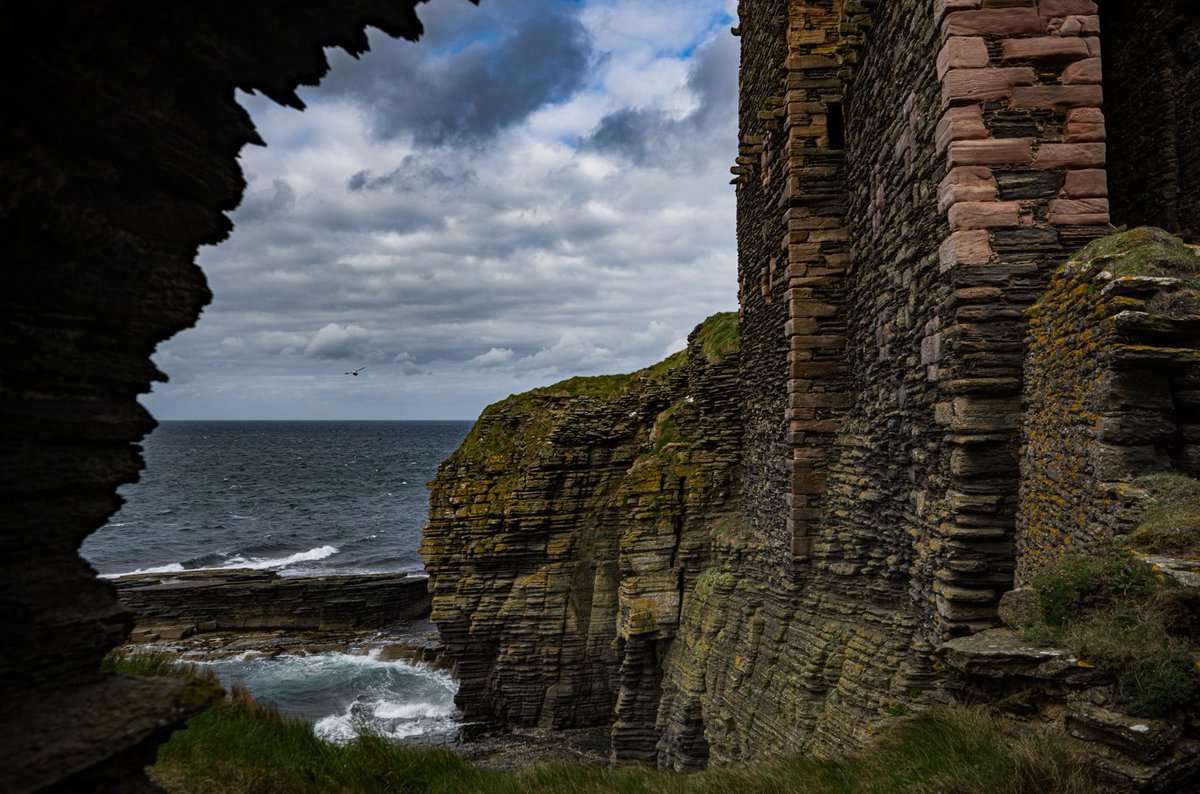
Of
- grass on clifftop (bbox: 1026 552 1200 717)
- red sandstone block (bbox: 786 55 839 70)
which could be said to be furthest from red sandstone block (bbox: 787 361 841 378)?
grass on clifftop (bbox: 1026 552 1200 717)

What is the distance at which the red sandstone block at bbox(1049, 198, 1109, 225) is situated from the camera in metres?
7.93

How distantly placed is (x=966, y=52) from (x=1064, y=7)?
43.3 inches

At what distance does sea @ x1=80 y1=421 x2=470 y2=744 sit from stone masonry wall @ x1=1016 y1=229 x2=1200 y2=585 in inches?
287

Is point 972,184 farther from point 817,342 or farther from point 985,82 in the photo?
point 817,342

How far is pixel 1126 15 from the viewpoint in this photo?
11.3m

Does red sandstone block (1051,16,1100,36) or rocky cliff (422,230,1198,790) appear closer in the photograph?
rocky cliff (422,230,1198,790)

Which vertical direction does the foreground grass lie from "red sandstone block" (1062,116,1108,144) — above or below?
below

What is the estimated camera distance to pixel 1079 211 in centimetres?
797

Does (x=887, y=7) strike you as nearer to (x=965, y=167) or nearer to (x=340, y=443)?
(x=965, y=167)

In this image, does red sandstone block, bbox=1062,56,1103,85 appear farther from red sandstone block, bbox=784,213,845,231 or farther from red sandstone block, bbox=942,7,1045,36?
red sandstone block, bbox=784,213,845,231

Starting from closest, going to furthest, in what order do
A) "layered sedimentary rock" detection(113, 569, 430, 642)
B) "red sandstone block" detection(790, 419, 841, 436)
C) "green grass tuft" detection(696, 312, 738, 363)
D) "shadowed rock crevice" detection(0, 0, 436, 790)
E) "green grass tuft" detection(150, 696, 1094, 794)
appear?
"shadowed rock crevice" detection(0, 0, 436, 790), "green grass tuft" detection(150, 696, 1094, 794), "red sandstone block" detection(790, 419, 841, 436), "green grass tuft" detection(696, 312, 738, 363), "layered sedimentary rock" detection(113, 569, 430, 642)

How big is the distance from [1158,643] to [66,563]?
6343 millimetres

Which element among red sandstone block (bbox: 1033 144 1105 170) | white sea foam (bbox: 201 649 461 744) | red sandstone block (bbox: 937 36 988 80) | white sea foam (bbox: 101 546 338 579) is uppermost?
red sandstone block (bbox: 937 36 988 80)

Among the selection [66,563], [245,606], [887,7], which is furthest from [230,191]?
[245,606]
